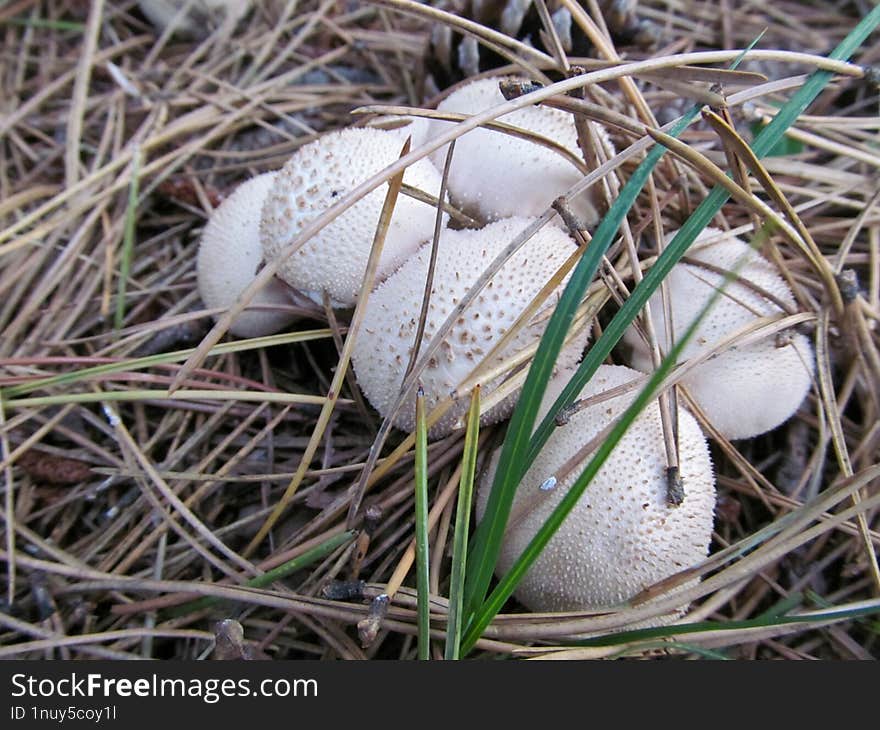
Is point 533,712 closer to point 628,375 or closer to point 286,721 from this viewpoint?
point 286,721

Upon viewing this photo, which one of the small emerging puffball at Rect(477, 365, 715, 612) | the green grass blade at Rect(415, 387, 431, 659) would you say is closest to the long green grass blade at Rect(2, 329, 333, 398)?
the green grass blade at Rect(415, 387, 431, 659)

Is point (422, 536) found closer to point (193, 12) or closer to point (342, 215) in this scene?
point (342, 215)

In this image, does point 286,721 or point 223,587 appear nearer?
point 286,721

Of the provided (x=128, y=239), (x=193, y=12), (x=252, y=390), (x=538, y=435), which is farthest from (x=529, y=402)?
(x=193, y=12)

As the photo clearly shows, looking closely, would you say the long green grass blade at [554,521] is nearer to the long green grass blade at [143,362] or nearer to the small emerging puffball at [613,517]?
the small emerging puffball at [613,517]

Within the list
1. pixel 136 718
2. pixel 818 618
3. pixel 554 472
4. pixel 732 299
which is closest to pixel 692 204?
pixel 732 299
